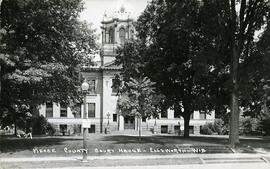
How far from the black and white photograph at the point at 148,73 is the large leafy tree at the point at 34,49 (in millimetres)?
66

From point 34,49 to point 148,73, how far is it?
1114 centimetres

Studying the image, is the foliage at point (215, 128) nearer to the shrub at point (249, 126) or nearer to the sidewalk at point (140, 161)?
the shrub at point (249, 126)

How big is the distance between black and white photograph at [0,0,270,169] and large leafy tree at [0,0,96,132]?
0.07 meters

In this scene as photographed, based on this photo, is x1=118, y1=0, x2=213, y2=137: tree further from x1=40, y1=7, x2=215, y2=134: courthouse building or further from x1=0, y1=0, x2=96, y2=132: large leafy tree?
x1=40, y1=7, x2=215, y2=134: courthouse building

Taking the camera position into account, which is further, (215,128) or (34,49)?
(215,128)

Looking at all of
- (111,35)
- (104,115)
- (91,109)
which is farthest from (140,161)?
(111,35)

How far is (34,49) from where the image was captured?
87.2ft

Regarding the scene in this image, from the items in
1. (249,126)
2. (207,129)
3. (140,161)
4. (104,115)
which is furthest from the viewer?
(104,115)

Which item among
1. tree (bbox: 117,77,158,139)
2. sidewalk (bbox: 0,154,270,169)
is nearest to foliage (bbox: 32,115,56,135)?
tree (bbox: 117,77,158,139)

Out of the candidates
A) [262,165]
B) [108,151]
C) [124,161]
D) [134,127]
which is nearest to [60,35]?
[108,151]

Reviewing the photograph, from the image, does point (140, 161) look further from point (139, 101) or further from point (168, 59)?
point (168, 59)

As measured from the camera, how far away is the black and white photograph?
22875 millimetres

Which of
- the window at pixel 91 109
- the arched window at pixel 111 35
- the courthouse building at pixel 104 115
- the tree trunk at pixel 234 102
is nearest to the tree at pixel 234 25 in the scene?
the tree trunk at pixel 234 102

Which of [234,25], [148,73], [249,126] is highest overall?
[234,25]
